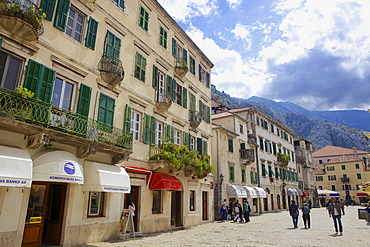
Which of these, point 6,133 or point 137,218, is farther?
point 137,218

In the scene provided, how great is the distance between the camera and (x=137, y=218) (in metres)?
13.9

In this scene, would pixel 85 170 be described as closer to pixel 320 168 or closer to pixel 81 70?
pixel 81 70

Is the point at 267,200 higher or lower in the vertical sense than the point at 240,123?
lower

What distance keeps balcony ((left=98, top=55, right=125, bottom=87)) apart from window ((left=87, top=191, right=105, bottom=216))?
5346 mm

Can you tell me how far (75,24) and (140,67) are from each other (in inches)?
177

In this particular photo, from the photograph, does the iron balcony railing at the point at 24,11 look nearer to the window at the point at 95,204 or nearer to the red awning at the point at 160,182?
the window at the point at 95,204

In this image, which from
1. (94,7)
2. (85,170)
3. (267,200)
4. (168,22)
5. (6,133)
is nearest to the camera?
(6,133)

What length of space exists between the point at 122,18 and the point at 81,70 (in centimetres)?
486

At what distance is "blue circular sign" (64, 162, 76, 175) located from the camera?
9172mm

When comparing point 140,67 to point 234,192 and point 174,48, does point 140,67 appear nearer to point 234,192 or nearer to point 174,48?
point 174,48

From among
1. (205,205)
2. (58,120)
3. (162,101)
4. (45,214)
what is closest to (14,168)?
(58,120)

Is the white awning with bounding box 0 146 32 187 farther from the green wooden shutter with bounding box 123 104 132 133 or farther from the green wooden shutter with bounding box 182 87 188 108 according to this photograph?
the green wooden shutter with bounding box 182 87 188 108

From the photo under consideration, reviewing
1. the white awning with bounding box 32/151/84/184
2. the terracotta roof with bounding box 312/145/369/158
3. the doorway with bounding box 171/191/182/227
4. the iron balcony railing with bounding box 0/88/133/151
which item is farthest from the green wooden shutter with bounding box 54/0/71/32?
the terracotta roof with bounding box 312/145/369/158

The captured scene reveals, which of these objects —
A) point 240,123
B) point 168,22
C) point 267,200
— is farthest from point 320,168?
point 168,22
